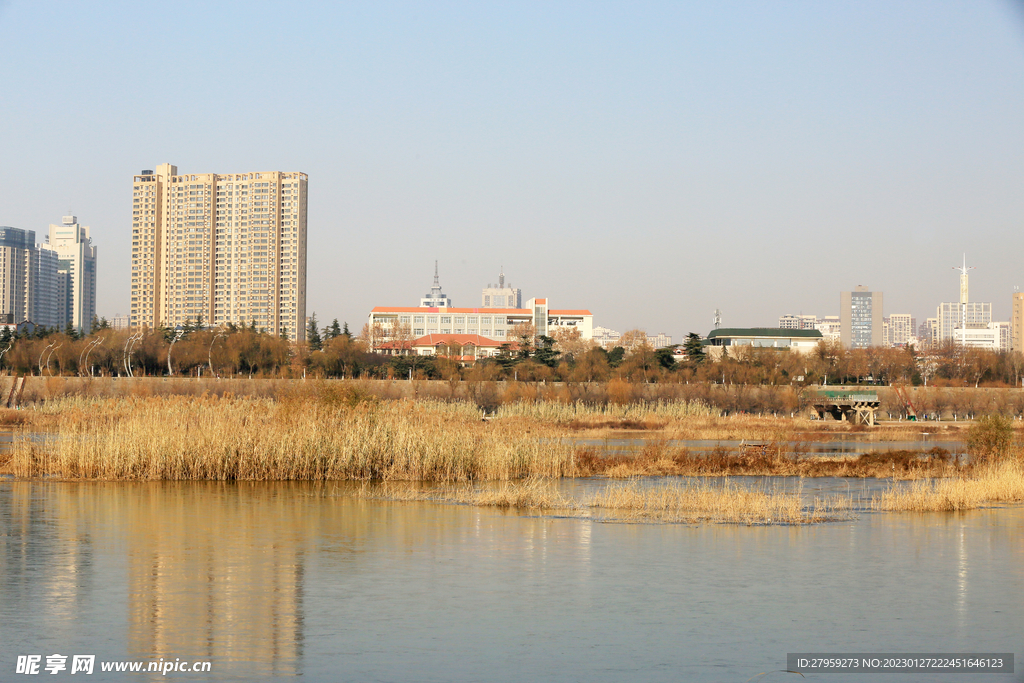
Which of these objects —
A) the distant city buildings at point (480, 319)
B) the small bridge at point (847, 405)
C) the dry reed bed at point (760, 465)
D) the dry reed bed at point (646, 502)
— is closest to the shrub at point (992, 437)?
the dry reed bed at point (760, 465)

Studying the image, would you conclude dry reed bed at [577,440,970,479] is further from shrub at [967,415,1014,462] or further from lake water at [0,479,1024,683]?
lake water at [0,479,1024,683]

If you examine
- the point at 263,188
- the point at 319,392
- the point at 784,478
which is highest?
the point at 263,188

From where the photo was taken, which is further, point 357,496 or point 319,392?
point 319,392

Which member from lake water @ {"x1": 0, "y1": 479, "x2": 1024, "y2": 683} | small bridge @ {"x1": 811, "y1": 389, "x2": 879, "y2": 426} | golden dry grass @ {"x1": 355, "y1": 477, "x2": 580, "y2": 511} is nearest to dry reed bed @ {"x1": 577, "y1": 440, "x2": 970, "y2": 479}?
golden dry grass @ {"x1": 355, "y1": 477, "x2": 580, "y2": 511}

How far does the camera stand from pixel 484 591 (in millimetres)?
12750

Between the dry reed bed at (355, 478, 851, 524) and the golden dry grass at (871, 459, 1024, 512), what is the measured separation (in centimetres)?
109

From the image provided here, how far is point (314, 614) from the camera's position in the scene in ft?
37.3

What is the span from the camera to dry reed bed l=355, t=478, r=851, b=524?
1911cm

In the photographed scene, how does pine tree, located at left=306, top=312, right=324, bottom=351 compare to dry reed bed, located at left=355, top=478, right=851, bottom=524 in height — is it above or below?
above

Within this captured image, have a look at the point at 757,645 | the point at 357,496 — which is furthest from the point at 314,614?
the point at 357,496

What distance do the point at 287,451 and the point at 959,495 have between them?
1558 cm

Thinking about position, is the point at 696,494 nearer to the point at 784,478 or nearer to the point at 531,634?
the point at 784,478

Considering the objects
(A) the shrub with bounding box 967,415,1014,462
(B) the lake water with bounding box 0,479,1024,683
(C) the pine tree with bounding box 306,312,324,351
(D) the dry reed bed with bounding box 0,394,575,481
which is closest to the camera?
(B) the lake water with bounding box 0,479,1024,683

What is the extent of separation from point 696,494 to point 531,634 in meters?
11.1
